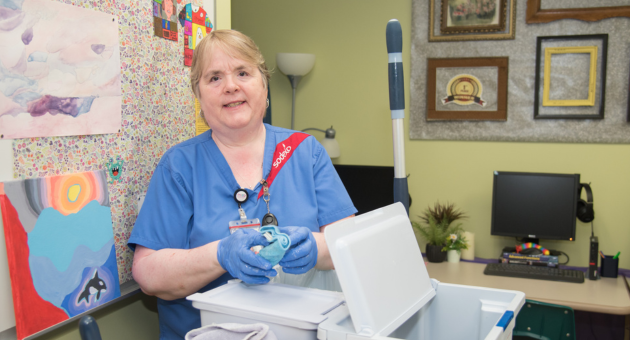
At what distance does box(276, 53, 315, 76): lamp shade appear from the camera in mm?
2930

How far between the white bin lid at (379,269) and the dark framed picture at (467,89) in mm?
1939

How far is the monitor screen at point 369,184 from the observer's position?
274 centimetres

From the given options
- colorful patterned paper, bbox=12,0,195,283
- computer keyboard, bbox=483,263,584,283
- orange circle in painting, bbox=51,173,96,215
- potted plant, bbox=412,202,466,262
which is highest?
colorful patterned paper, bbox=12,0,195,283

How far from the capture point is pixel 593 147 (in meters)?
2.57

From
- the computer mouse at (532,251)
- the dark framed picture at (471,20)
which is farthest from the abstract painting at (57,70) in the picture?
the computer mouse at (532,251)

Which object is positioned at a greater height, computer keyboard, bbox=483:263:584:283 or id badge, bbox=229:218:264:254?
id badge, bbox=229:218:264:254

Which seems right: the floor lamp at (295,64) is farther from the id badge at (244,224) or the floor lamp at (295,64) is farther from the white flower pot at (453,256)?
the id badge at (244,224)

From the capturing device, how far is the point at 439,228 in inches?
105

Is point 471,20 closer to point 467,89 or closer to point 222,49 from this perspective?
point 467,89

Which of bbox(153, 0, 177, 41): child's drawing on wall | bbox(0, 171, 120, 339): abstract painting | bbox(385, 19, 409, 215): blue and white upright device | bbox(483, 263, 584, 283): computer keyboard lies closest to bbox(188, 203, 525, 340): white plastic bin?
bbox(385, 19, 409, 215): blue and white upright device

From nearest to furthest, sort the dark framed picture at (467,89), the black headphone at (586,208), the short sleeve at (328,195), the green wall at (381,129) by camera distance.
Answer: the short sleeve at (328,195) → the black headphone at (586,208) → the green wall at (381,129) → the dark framed picture at (467,89)

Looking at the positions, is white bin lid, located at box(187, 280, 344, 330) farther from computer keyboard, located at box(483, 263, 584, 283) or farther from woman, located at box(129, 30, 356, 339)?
computer keyboard, located at box(483, 263, 584, 283)

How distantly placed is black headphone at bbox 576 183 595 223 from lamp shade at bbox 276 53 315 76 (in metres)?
1.60

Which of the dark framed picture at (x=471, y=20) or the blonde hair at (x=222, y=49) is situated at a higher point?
the dark framed picture at (x=471, y=20)
